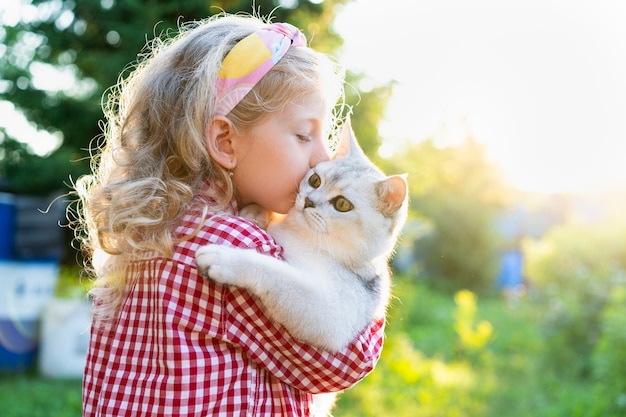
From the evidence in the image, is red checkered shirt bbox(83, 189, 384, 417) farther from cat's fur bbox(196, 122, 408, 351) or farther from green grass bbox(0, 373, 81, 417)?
green grass bbox(0, 373, 81, 417)

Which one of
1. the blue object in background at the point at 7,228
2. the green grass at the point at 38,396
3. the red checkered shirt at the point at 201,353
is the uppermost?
the red checkered shirt at the point at 201,353

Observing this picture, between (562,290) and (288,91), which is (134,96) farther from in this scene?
(562,290)

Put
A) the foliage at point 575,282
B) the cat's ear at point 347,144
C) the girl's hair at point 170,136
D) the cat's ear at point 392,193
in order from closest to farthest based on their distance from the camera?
1. the girl's hair at point 170,136
2. the cat's ear at point 392,193
3. the cat's ear at point 347,144
4. the foliage at point 575,282

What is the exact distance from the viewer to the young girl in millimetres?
→ 1531

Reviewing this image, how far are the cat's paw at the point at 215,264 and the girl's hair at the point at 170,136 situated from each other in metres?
0.10

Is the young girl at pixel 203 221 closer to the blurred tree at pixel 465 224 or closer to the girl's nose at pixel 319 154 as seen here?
the girl's nose at pixel 319 154

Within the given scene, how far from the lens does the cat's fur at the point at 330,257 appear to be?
1.59 metres

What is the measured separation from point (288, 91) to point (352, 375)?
0.77m

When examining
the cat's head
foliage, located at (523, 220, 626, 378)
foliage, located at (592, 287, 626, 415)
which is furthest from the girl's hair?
foliage, located at (523, 220, 626, 378)

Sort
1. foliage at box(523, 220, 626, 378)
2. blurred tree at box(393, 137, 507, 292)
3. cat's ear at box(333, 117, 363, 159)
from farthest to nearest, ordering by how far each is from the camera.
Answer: blurred tree at box(393, 137, 507, 292), foliage at box(523, 220, 626, 378), cat's ear at box(333, 117, 363, 159)

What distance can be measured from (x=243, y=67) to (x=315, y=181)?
1.37 feet

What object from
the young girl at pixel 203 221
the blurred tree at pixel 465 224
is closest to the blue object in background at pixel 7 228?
the young girl at pixel 203 221

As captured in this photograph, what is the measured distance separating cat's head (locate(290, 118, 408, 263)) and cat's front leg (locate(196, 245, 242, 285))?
387 millimetres

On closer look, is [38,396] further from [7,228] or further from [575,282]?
[575,282]
